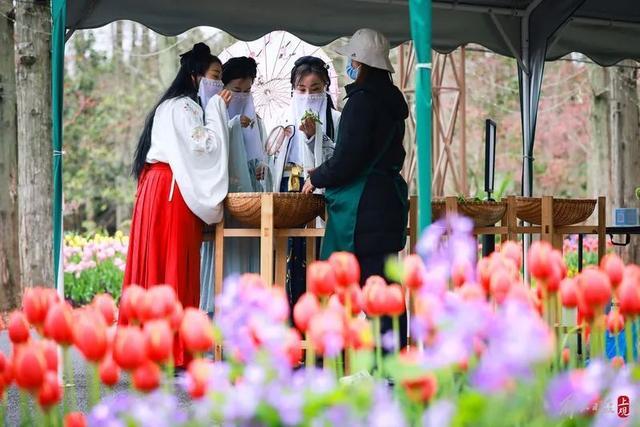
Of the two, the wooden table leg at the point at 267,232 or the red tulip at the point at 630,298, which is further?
the wooden table leg at the point at 267,232

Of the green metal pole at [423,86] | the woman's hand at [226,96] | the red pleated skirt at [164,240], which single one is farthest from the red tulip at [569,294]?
the woman's hand at [226,96]

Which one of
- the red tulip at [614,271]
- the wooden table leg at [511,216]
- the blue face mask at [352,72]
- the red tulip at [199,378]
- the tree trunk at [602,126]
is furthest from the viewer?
the tree trunk at [602,126]

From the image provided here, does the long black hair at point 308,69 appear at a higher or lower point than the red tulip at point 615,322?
higher

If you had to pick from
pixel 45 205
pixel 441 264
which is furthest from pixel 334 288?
pixel 45 205

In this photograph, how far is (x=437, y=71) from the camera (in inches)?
494

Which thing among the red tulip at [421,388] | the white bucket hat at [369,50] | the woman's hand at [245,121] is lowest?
the red tulip at [421,388]

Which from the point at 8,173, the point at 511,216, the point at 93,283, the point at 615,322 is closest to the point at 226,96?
the point at 511,216

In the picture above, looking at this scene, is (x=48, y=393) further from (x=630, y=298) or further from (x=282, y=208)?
(x=282, y=208)

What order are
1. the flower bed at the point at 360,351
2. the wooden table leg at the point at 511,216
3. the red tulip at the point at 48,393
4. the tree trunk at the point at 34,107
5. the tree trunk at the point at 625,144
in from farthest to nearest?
1. the tree trunk at the point at 625,144
2. the tree trunk at the point at 34,107
3. the wooden table leg at the point at 511,216
4. the red tulip at the point at 48,393
5. the flower bed at the point at 360,351

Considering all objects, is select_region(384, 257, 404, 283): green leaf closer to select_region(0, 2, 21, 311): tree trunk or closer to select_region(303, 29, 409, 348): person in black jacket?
select_region(303, 29, 409, 348): person in black jacket

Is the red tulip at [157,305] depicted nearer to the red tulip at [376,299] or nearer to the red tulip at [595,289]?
the red tulip at [376,299]

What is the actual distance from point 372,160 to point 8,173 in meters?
4.13

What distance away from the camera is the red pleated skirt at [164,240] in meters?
5.24

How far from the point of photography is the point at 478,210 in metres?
5.70
